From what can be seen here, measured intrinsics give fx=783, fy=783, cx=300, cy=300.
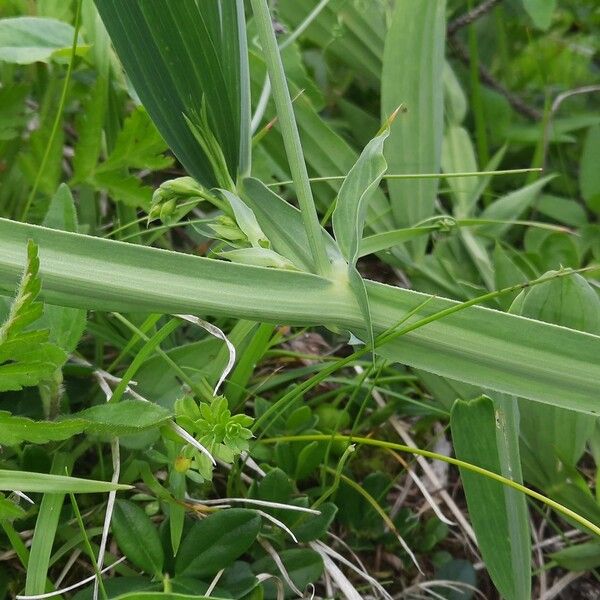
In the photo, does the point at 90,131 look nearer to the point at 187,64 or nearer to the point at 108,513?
the point at 187,64

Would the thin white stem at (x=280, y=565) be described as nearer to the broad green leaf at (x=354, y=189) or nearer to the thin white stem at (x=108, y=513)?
the thin white stem at (x=108, y=513)

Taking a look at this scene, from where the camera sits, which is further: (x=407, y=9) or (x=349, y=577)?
(x=407, y=9)

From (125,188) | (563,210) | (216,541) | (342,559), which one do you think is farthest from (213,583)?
(563,210)

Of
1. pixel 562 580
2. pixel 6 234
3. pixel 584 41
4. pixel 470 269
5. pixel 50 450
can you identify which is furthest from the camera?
pixel 584 41

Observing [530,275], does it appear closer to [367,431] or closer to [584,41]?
[367,431]

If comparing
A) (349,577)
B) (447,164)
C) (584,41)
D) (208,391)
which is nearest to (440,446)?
(349,577)

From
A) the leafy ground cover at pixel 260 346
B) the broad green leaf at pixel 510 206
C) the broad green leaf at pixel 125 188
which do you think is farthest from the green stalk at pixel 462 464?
the broad green leaf at pixel 510 206
